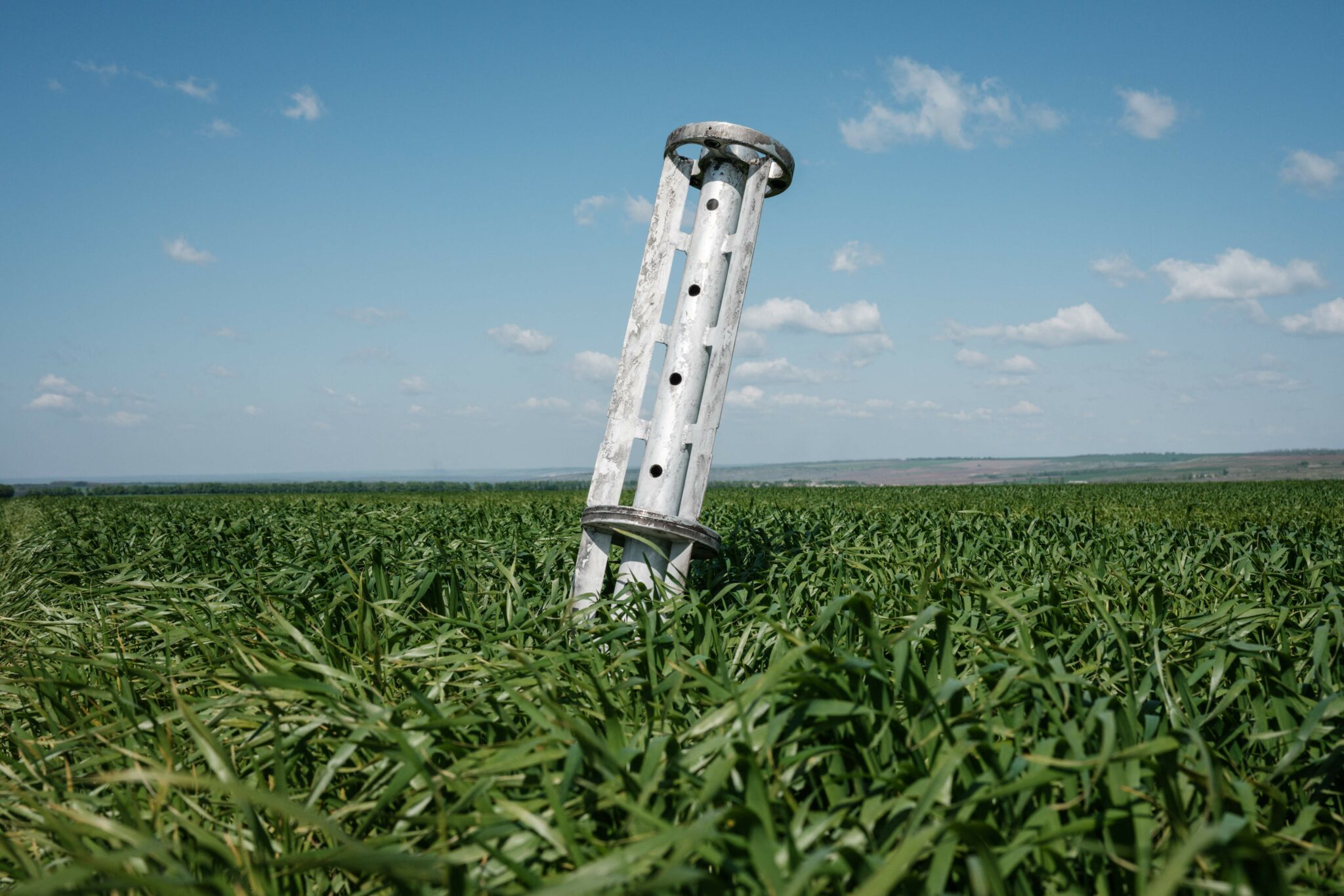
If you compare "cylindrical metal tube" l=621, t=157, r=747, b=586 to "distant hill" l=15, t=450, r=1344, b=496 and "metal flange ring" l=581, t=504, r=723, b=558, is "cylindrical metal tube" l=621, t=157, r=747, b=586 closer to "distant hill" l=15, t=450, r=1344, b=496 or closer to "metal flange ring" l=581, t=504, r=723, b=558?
"metal flange ring" l=581, t=504, r=723, b=558

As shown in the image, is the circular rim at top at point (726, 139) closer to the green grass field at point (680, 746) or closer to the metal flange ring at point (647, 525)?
the metal flange ring at point (647, 525)

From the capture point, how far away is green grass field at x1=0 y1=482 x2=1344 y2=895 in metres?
1.41

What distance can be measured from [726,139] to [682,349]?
3.54 ft

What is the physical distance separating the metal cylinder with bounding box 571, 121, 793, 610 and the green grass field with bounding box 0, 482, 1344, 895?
1.50 feet

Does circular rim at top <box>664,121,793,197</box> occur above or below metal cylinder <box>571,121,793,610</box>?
above

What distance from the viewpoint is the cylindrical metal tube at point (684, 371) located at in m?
3.60

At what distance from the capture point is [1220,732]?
2.26m

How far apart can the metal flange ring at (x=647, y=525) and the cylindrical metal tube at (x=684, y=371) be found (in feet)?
0.43

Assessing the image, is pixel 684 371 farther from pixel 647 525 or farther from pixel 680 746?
pixel 680 746

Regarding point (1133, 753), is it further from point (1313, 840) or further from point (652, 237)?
point (652, 237)

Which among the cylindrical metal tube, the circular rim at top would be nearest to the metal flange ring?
the cylindrical metal tube

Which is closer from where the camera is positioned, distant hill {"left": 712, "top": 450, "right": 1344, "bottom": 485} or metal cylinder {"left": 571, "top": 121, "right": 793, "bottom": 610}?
metal cylinder {"left": 571, "top": 121, "right": 793, "bottom": 610}

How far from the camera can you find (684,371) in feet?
11.9

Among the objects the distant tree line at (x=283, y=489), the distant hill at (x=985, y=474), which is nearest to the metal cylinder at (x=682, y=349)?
the distant tree line at (x=283, y=489)
